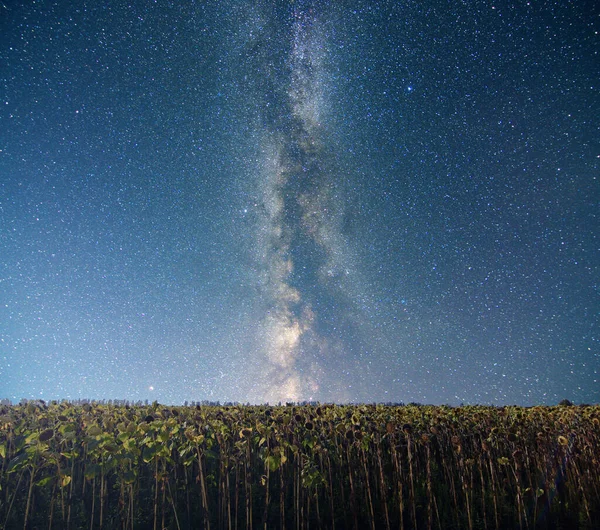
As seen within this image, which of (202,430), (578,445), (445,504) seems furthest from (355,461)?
(578,445)

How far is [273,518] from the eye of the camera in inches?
441

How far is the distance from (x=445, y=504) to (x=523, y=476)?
4.72 meters

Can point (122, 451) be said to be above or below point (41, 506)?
above

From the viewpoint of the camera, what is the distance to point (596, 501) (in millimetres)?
11109

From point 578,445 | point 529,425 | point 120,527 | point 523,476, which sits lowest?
point 120,527

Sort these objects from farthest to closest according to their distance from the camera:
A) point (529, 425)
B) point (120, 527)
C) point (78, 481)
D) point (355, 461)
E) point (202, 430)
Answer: point (529, 425)
point (355, 461)
point (78, 481)
point (202, 430)
point (120, 527)

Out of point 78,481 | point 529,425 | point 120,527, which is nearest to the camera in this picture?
point 120,527

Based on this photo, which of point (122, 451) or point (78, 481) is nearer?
point (122, 451)

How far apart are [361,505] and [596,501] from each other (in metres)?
6.78

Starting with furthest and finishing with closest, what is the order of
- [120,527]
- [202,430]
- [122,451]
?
[202,430], [120,527], [122,451]

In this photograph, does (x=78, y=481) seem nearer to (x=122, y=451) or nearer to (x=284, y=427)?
(x=122, y=451)

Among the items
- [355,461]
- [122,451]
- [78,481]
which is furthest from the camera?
[355,461]

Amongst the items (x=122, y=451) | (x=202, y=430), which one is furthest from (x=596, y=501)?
(x=122, y=451)

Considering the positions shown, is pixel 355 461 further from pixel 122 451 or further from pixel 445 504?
pixel 122 451
